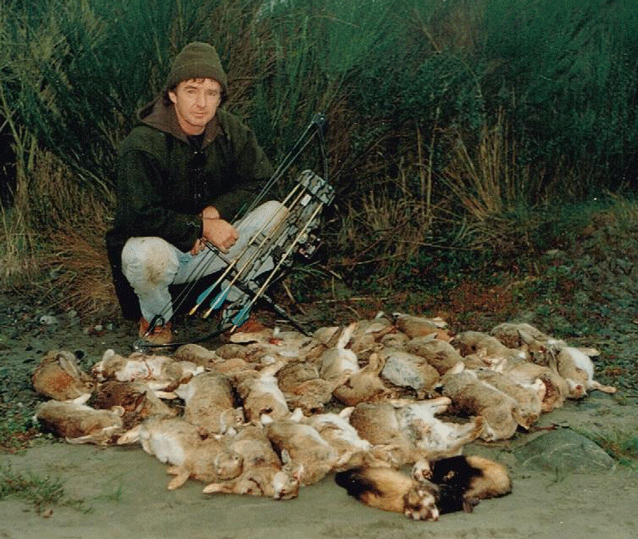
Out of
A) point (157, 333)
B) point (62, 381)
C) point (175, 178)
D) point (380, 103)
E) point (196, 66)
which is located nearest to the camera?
point (62, 381)

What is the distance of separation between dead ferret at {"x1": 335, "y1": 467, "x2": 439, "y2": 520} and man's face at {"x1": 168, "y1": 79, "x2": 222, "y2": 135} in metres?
2.94

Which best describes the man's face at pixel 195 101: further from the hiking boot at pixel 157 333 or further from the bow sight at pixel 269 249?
the hiking boot at pixel 157 333

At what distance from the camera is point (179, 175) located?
6523 millimetres

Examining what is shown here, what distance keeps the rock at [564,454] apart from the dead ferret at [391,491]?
30.2 inches

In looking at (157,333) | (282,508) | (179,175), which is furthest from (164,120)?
(282,508)

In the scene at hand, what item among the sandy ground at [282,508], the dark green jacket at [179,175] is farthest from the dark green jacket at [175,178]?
the sandy ground at [282,508]

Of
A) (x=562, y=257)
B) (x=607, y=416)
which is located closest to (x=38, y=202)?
(x=562, y=257)

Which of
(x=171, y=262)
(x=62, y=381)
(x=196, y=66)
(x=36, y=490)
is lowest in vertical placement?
(x=36, y=490)

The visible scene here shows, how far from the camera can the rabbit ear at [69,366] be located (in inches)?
214

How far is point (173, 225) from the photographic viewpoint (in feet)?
20.5

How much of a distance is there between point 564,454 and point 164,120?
3383 millimetres

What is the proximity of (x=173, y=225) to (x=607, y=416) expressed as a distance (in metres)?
2.89

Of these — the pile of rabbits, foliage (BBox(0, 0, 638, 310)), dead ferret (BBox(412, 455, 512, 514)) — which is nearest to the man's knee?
the pile of rabbits

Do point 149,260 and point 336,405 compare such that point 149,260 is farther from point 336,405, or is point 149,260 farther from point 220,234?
point 336,405
